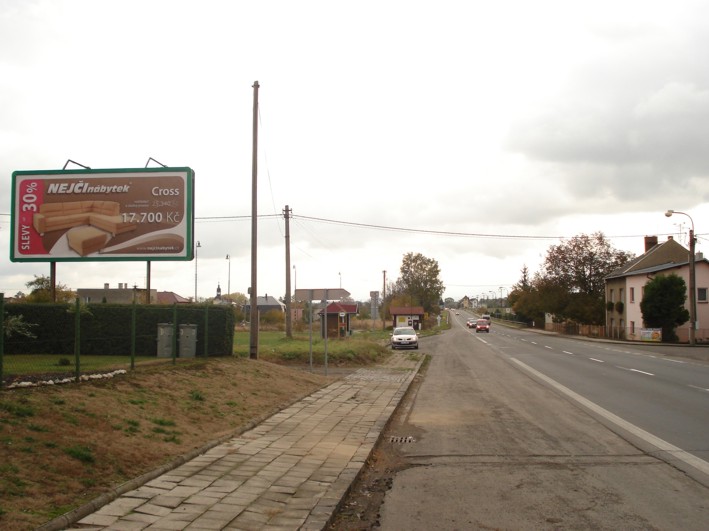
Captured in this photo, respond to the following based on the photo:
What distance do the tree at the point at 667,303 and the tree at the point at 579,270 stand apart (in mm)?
29513

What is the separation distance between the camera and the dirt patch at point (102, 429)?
5.98 metres

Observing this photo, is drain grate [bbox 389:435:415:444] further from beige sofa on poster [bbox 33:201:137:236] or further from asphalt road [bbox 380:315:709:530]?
beige sofa on poster [bbox 33:201:137:236]

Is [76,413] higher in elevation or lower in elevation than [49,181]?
lower

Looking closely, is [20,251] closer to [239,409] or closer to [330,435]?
[239,409]

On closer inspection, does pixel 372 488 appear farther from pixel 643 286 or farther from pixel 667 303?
pixel 643 286

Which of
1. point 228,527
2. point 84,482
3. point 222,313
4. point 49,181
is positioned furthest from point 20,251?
point 228,527

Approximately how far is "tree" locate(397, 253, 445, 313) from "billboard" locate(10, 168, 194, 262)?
9370cm

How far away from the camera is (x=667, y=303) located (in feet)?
171

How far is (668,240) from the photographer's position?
69.2 metres

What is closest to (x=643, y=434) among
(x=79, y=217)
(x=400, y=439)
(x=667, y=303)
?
(x=400, y=439)

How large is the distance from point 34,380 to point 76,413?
216 centimetres

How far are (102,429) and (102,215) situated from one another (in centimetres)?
1469

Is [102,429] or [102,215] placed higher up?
[102,215]

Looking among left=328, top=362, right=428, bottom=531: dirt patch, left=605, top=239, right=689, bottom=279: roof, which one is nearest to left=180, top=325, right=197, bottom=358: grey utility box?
left=328, top=362, right=428, bottom=531: dirt patch
